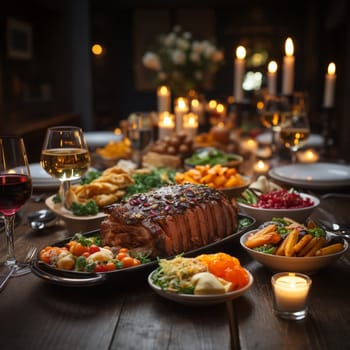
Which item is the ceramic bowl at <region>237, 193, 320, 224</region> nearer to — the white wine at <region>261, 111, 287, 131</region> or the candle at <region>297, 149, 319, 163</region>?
the white wine at <region>261, 111, 287, 131</region>

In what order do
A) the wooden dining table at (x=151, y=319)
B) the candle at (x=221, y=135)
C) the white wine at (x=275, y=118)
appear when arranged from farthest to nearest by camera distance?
the candle at (x=221, y=135)
the white wine at (x=275, y=118)
the wooden dining table at (x=151, y=319)

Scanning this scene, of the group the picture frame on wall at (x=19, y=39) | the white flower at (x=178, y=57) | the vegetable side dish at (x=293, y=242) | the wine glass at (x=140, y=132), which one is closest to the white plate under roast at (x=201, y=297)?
the vegetable side dish at (x=293, y=242)

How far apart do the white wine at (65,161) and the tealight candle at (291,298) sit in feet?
3.32

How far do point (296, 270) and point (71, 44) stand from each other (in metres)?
7.93

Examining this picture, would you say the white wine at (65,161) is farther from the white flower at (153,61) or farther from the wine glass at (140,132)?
the white flower at (153,61)

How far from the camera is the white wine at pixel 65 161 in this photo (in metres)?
2.03

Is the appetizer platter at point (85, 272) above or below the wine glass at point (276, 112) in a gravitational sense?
below

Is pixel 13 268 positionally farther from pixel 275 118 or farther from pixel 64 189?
pixel 275 118

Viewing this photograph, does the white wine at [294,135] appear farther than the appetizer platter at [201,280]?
Yes

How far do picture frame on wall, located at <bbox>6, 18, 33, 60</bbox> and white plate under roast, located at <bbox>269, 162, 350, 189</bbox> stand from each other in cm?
625

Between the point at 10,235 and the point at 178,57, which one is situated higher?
the point at 178,57

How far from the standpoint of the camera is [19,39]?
8.26m

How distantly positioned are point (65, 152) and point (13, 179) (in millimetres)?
433

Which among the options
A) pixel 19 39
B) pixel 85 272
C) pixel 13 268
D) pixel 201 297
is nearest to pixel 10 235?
pixel 13 268
